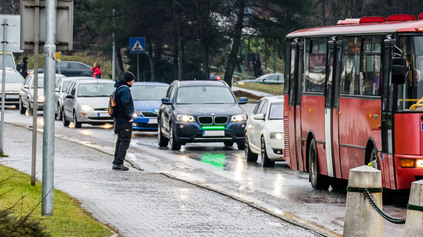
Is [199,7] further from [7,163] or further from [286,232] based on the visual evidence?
[286,232]

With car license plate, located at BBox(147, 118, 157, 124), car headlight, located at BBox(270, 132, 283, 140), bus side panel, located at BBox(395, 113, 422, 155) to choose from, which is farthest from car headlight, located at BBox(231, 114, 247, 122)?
bus side panel, located at BBox(395, 113, 422, 155)

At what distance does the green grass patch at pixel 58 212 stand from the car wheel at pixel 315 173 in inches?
181

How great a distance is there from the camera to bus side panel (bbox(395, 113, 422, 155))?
46.7ft

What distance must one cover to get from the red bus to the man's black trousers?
114 inches

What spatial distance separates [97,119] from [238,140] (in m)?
9.17

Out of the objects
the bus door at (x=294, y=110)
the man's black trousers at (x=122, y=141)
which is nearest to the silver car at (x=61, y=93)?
the man's black trousers at (x=122, y=141)

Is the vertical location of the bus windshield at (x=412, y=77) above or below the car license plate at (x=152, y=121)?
above

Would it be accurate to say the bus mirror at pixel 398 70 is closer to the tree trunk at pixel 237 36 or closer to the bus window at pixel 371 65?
the bus window at pixel 371 65

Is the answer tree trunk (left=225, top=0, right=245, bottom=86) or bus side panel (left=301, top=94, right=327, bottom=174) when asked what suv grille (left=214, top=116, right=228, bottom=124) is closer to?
bus side panel (left=301, top=94, right=327, bottom=174)

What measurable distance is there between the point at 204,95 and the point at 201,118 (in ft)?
5.09

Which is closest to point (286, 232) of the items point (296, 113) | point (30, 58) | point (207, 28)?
point (296, 113)

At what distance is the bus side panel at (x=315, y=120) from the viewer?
17.2 metres

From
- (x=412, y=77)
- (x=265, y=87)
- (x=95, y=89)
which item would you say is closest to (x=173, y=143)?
(x=95, y=89)

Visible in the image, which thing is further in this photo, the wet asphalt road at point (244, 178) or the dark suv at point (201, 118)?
the dark suv at point (201, 118)
